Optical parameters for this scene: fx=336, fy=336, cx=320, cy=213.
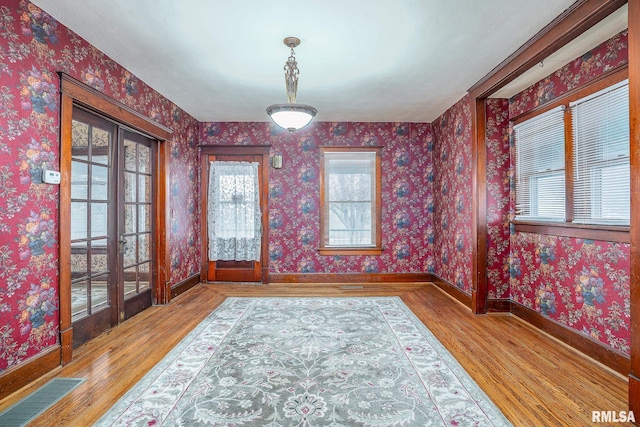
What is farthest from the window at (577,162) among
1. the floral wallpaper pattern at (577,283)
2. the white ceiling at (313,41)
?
the white ceiling at (313,41)

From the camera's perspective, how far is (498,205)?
4.01m

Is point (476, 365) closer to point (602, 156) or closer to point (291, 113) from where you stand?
point (602, 156)

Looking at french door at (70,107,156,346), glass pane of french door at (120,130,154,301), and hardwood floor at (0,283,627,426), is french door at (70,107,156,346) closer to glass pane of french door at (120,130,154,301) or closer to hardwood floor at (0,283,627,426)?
glass pane of french door at (120,130,154,301)

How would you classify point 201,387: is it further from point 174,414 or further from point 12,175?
point 12,175

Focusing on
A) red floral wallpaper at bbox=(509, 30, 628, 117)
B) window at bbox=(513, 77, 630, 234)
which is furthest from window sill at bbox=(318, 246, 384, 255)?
red floral wallpaper at bbox=(509, 30, 628, 117)

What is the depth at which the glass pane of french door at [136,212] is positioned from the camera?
3.80 meters

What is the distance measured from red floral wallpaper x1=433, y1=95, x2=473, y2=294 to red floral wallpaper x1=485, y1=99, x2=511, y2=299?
0.26 meters

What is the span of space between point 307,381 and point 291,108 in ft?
7.25

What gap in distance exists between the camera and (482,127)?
401cm

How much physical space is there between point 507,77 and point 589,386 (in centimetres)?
271

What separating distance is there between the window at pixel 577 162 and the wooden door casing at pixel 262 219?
A: 3664 millimetres

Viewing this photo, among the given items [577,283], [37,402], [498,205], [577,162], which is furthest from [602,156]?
[37,402]

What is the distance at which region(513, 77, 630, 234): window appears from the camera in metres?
2.66

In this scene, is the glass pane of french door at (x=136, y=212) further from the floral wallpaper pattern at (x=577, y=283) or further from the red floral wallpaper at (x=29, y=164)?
the floral wallpaper pattern at (x=577, y=283)
